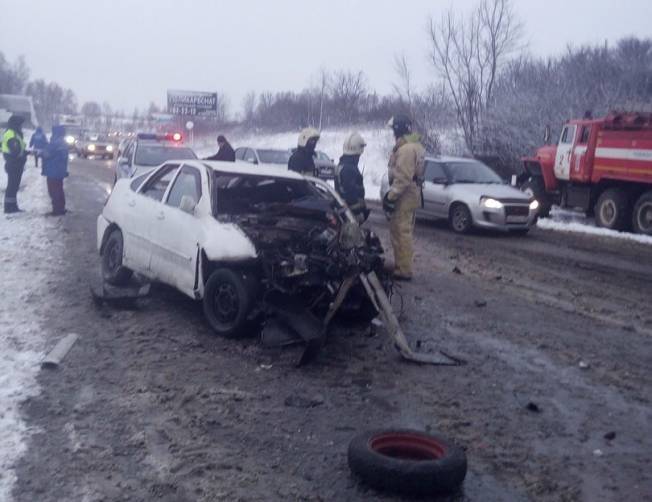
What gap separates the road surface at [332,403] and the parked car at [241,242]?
402 mm

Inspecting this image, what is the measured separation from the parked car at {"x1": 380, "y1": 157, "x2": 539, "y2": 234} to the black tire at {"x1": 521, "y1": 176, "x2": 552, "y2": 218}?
3.68 m

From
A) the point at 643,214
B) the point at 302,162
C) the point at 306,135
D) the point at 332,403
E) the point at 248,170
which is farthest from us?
the point at 643,214

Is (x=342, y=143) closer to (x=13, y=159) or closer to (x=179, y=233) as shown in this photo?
(x=13, y=159)

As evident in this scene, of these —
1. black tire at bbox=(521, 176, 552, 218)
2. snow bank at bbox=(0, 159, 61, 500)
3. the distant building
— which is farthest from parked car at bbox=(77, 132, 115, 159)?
snow bank at bbox=(0, 159, 61, 500)

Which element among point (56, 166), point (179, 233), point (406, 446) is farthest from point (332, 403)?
point (56, 166)

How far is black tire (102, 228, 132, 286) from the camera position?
9.02 meters

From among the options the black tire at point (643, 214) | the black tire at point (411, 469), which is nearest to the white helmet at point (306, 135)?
the black tire at point (411, 469)

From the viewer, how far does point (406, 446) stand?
481cm

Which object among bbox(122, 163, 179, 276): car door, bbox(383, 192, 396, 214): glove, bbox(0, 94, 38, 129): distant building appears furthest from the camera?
bbox(0, 94, 38, 129): distant building

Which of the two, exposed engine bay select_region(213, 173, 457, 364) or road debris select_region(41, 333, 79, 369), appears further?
exposed engine bay select_region(213, 173, 457, 364)

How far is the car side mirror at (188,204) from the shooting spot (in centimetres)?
764

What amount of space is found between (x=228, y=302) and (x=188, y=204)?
1117mm

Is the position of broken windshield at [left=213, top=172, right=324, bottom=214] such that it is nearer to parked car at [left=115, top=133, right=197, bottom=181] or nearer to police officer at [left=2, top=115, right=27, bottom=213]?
parked car at [left=115, top=133, right=197, bottom=181]

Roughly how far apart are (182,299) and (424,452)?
4.62m
